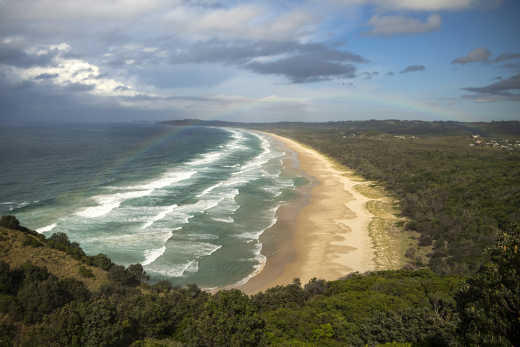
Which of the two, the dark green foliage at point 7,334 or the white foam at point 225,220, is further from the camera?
the white foam at point 225,220

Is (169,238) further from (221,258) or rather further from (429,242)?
(429,242)

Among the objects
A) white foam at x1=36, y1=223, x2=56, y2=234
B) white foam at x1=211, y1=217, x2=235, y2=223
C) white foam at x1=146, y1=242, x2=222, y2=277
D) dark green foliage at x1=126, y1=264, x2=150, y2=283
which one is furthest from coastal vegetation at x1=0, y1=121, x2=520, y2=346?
white foam at x1=211, y1=217, x2=235, y2=223

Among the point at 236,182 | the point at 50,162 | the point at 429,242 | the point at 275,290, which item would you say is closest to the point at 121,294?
the point at 275,290

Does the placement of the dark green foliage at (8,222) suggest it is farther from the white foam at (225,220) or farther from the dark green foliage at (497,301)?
the dark green foliage at (497,301)

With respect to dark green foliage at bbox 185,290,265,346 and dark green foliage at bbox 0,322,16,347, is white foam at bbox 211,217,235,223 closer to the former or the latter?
dark green foliage at bbox 0,322,16,347

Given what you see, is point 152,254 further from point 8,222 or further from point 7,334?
point 7,334

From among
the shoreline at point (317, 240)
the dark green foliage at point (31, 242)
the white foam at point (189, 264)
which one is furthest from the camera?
the shoreline at point (317, 240)

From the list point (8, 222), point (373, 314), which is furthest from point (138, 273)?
point (373, 314)

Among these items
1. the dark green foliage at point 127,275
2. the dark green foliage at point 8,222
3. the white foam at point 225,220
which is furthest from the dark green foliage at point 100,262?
the white foam at point 225,220
